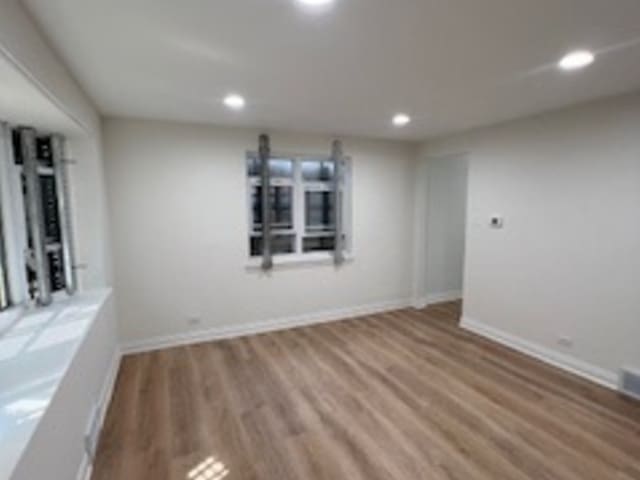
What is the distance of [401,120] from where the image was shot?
12.1 feet

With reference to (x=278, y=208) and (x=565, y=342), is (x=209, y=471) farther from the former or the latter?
(x=565, y=342)

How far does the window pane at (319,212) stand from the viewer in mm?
4680

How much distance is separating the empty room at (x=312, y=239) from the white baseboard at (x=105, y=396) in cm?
2

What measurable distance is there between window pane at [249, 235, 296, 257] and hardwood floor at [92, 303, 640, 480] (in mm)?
1142

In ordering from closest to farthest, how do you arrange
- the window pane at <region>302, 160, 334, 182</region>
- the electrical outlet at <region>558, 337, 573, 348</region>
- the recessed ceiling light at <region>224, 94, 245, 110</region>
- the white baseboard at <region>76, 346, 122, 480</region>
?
the white baseboard at <region>76, 346, 122, 480</region>
the recessed ceiling light at <region>224, 94, 245, 110</region>
the electrical outlet at <region>558, 337, 573, 348</region>
the window pane at <region>302, 160, 334, 182</region>

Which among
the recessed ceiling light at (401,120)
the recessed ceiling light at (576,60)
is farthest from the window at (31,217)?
the recessed ceiling light at (576,60)

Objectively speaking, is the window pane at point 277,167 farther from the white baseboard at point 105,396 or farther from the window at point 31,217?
the white baseboard at point 105,396

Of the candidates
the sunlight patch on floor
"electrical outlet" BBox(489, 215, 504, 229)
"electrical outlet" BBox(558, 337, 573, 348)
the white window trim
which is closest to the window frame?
the sunlight patch on floor

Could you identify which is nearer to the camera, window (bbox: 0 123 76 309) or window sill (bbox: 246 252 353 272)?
window (bbox: 0 123 76 309)

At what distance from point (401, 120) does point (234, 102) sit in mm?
1720

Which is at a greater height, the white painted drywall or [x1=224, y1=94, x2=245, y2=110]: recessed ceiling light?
[x1=224, y1=94, x2=245, y2=110]: recessed ceiling light

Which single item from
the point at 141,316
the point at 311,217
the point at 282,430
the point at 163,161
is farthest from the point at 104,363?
the point at 311,217

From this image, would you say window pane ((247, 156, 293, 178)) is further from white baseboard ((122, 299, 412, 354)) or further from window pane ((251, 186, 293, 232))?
white baseboard ((122, 299, 412, 354))

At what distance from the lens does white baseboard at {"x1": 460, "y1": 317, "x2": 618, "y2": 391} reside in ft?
10.0
